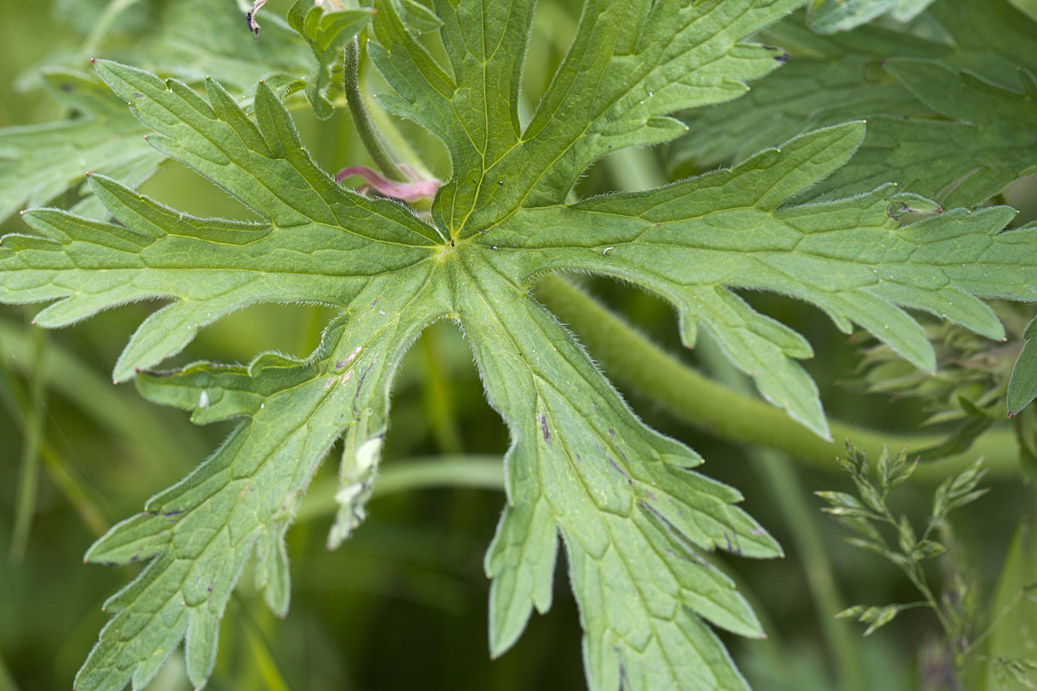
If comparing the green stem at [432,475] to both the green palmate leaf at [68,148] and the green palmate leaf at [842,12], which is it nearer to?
the green palmate leaf at [68,148]

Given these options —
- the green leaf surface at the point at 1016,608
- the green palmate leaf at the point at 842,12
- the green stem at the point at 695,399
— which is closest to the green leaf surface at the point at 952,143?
the green palmate leaf at the point at 842,12

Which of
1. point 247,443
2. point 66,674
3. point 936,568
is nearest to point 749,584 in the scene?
point 936,568

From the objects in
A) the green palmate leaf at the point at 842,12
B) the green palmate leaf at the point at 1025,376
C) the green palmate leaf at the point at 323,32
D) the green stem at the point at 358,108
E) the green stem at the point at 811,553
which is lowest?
the green stem at the point at 811,553

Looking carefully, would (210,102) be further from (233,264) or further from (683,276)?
(683,276)

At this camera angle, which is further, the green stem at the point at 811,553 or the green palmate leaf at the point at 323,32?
the green stem at the point at 811,553

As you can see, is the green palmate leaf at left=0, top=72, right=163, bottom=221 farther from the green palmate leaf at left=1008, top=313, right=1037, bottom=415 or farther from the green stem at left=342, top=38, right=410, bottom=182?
the green palmate leaf at left=1008, top=313, right=1037, bottom=415

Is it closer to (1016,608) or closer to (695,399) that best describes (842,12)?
(695,399)
